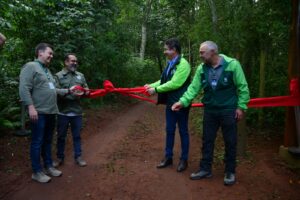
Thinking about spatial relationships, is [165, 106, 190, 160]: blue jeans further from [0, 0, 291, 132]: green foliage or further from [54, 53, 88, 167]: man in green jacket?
[0, 0, 291, 132]: green foliage

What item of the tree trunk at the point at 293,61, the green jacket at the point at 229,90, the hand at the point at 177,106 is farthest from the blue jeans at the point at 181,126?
the tree trunk at the point at 293,61

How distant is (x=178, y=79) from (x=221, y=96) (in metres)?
0.89

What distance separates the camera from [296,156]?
21.5ft

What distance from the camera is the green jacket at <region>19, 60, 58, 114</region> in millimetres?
5211

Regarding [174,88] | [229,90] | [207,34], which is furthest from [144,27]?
[229,90]

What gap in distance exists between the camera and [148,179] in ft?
19.0

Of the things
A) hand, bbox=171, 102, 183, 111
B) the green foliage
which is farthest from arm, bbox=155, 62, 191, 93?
the green foliage

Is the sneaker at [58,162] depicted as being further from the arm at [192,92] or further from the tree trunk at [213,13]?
the tree trunk at [213,13]

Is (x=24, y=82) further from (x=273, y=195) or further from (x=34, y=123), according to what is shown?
(x=273, y=195)

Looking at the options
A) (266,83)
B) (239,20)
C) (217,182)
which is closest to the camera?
(217,182)

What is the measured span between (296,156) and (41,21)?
728 cm

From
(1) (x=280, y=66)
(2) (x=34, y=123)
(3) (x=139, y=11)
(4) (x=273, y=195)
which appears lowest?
(4) (x=273, y=195)

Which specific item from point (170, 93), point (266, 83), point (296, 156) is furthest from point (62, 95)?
point (266, 83)

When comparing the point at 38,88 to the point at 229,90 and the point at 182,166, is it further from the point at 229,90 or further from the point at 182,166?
the point at 229,90
